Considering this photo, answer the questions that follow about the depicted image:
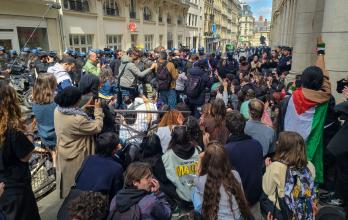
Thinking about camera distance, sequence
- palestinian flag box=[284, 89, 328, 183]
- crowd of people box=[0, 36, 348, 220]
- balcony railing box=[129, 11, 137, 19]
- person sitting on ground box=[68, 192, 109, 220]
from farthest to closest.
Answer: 1. balcony railing box=[129, 11, 137, 19]
2. palestinian flag box=[284, 89, 328, 183]
3. crowd of people box=[0, 36, 348, 220]
4. person sitting on ground box=[68, 192, 109, 220]

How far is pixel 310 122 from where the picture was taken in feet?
11.9

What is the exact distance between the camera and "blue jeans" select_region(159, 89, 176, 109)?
26.9 ft

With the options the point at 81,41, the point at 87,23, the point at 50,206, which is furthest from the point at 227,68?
the point at 87,23

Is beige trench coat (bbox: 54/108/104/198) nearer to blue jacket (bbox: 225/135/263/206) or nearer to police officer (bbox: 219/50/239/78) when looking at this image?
blue jacket (bbox: 225/135/263/206)

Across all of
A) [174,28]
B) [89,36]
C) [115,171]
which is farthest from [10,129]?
[174,28]

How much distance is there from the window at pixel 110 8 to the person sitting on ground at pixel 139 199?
2426cm

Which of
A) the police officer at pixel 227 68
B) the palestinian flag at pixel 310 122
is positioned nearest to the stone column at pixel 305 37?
the police officer at pixel 227 68

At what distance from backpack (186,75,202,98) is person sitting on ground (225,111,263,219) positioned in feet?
12.3

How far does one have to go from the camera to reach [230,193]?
259 cm

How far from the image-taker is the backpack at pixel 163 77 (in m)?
7.93

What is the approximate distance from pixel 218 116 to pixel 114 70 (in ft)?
23.2

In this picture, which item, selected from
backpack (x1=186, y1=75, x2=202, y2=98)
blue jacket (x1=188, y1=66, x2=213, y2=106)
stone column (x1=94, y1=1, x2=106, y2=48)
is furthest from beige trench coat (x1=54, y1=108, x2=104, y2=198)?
stone column (x1=94, y1=1, x2=106, y2=48)

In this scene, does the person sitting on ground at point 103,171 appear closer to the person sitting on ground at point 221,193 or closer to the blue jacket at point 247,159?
the person sitting on ground at point 221,193

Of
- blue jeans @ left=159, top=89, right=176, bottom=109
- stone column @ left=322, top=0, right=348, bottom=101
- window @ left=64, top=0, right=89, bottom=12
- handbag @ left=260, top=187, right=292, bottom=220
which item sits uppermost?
window @ left=64, top=0, right=89, bottom=12
